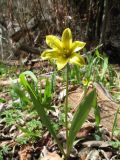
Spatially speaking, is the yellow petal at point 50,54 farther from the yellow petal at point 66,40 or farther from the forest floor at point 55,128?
the forest floor at point 55,128

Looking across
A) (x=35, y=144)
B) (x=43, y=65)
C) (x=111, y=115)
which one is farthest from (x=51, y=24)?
(x=35, y=144)

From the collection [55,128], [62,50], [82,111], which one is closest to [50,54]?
[62,50]

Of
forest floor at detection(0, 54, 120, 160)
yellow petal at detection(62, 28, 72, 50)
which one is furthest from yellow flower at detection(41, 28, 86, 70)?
forest floor at detection(0, 54, 120, 160)

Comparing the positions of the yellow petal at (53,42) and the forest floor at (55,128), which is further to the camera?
the forest floor at (55,128)

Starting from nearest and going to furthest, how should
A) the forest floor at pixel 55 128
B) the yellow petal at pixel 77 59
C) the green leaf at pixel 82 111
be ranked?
the yellow petal at pixel 77 59 < the green leaf at pixel 82 111 < the forest floor at pixel 55 128

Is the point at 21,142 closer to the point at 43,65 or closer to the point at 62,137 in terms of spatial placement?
the point at 62,137

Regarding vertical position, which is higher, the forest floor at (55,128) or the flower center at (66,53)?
the flower center at (66,53)

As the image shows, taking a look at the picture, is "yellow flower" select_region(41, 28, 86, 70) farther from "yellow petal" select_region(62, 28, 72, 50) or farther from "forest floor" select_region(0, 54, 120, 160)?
"forest floor" select_region(0, 54, 120, 160)

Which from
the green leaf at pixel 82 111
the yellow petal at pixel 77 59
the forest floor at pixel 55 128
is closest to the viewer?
the yellow petal at pixel 77 59

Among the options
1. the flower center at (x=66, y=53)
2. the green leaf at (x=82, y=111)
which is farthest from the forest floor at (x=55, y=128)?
the flower center at (x=66, y=53)
